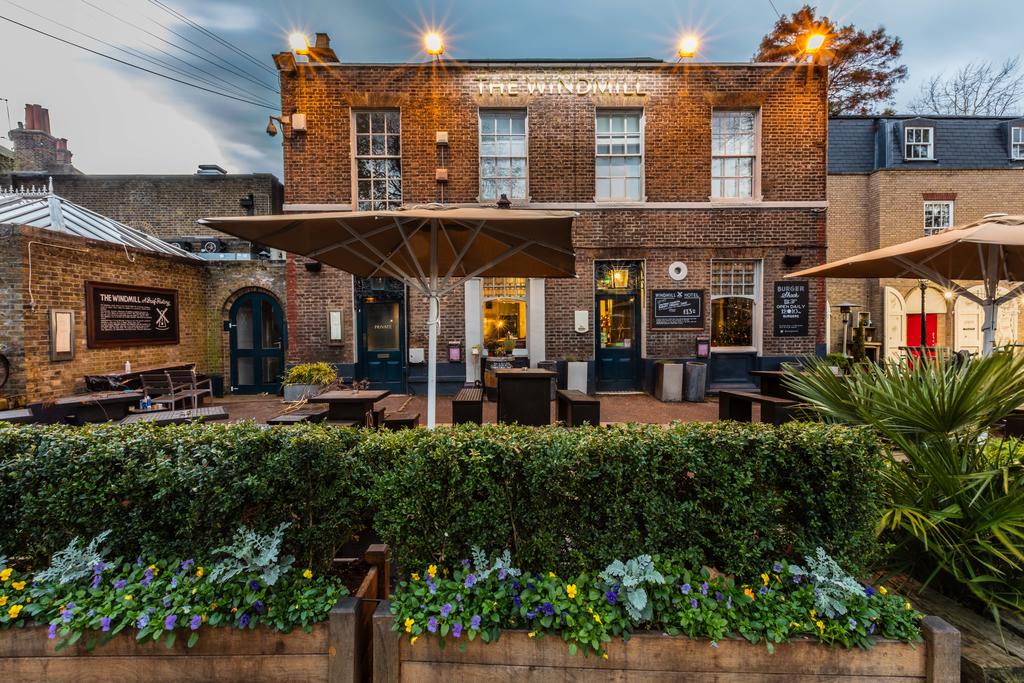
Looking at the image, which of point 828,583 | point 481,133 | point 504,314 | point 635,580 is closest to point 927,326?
point 504,314

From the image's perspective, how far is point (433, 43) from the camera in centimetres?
880

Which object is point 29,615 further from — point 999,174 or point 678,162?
point 999,174

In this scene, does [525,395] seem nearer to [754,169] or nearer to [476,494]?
[476,494]

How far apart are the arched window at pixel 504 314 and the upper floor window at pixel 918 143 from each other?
632 inches

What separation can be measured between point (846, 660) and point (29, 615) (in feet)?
13.2

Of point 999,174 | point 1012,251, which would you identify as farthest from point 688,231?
point 999,174

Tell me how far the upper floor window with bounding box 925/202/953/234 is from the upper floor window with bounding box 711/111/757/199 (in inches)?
410

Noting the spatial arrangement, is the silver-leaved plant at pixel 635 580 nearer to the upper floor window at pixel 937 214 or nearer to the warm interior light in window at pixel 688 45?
the warm interior light in window at pixel 688 45

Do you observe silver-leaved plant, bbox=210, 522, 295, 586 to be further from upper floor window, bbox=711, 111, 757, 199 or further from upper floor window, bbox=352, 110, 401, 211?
upper floor window, bbox=711, 111, 757, 199

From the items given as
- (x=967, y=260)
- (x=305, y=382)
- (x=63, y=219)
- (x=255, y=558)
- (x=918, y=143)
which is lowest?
(x=255, y=558)

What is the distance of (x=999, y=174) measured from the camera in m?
14.7

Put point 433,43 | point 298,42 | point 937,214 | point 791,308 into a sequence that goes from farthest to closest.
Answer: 1. point 937,214
2. point 791,308
3. point 298,42
4. point 433,43

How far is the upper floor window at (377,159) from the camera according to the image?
9.49 meters

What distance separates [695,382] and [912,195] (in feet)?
42.7
